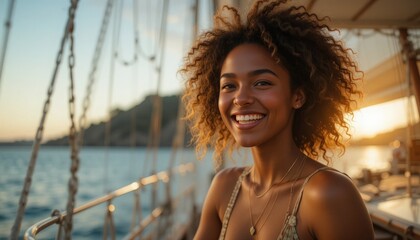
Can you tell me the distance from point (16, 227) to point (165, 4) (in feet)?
14.6

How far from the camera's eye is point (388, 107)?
5.21m

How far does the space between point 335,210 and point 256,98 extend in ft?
1.44

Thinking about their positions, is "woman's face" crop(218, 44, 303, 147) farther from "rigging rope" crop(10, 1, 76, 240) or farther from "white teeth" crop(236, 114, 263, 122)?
"rigging rope" crop(10, 1, 76, 240)

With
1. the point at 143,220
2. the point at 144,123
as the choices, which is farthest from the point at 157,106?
the point at 144,123

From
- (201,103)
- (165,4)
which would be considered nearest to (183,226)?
(165,4)

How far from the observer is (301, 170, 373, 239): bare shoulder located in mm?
951

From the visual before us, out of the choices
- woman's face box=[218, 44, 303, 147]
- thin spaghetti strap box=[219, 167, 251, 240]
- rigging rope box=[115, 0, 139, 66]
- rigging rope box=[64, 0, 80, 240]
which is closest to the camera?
woman's face box=[218, 44, 303, 147]

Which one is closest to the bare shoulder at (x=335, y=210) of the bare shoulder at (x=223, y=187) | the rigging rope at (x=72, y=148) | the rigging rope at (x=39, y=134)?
the bare shoulder at (x=223, y=187)

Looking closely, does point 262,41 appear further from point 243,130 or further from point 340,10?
point 340,10

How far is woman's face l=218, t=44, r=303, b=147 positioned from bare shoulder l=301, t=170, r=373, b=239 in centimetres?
26

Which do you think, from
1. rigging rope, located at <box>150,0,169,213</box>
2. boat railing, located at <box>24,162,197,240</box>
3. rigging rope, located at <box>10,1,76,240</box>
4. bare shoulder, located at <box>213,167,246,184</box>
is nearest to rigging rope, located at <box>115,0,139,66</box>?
rigging rope, located at <box>150,0,169,213</box>

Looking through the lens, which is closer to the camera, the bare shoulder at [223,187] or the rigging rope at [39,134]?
the bare shoulder at [223,187]

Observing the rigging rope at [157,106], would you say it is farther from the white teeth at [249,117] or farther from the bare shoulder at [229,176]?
the white teeth at [249,117]

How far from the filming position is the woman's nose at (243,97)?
118 centimetres
